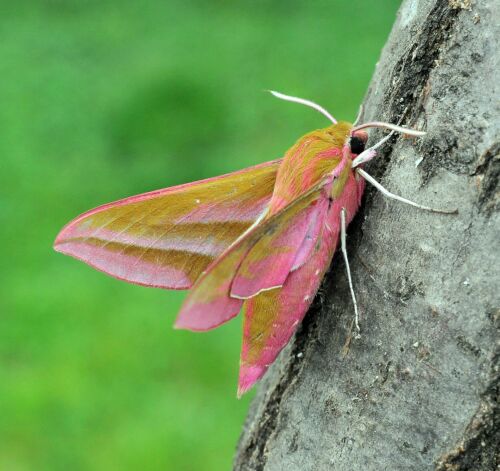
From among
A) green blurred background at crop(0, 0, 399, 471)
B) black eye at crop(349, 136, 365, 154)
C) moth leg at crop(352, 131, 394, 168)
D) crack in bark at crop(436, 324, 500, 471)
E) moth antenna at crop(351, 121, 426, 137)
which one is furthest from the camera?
green blurred background at crop(0, 0, 399, 471)

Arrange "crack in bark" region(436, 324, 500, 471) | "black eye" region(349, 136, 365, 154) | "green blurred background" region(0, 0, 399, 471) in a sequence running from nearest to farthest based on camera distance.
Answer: "crack in bark" region(436, 324, 500, 471) < "black eye" region(349, 136, 365, 154) < "green blurred background" region(0, 0, 399, 471)

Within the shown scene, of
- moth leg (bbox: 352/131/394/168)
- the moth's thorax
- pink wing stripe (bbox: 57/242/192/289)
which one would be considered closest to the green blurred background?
pink wing stripe (bbox: 57/242/192/289)

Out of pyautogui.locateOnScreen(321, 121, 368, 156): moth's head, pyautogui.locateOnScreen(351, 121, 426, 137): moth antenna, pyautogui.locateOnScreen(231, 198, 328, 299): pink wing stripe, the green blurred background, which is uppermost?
pyautogui.locateOnScreen(351, 121, 426, 137): moth antenna

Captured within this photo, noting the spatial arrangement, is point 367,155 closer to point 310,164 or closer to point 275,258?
point 310,164

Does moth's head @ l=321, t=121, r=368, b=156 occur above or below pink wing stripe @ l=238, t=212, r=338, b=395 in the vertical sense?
above

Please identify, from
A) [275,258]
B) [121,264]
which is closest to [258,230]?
[275,258]

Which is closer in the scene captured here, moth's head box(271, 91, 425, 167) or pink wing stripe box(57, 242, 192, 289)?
moth's head box(271, 91, 425, 167)

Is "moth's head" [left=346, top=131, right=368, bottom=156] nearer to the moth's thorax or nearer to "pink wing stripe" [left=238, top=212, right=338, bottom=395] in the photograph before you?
the moth's thorax
